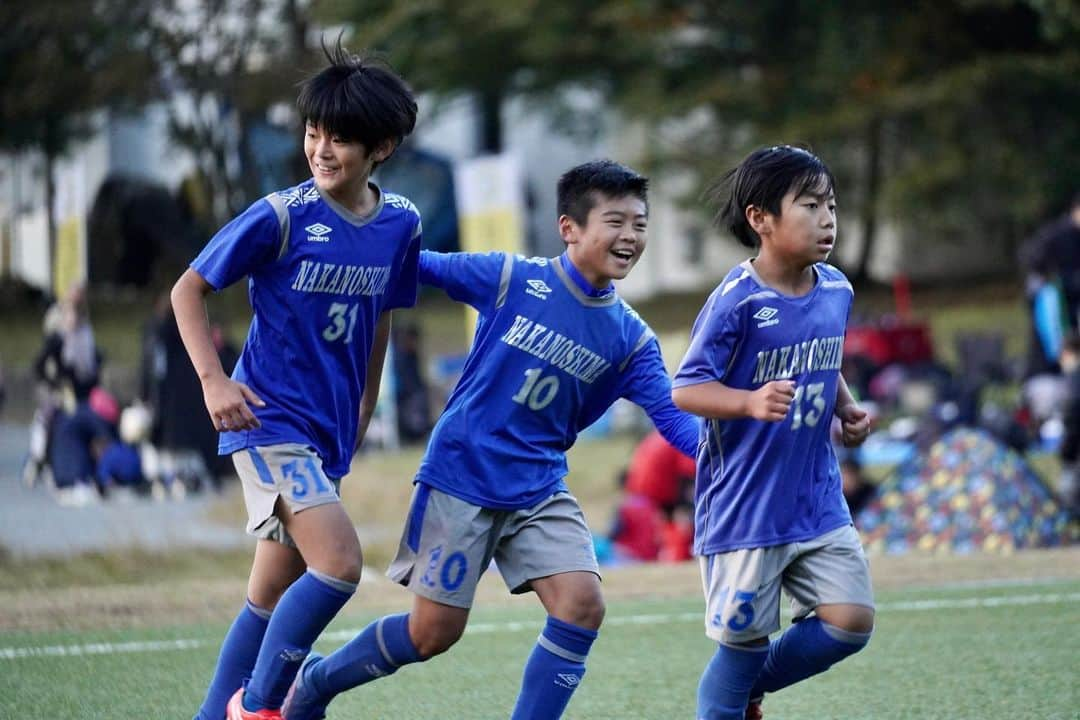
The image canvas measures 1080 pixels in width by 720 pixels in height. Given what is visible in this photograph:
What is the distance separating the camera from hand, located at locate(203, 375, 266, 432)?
4398 millimetres

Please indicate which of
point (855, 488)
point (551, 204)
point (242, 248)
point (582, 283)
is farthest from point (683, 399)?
point (551, 204)

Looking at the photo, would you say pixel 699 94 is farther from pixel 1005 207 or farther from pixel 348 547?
→ pixel 348 547

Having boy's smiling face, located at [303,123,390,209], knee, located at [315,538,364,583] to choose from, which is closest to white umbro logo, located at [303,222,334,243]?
boy's smiling face, located at [303,123,390,209]

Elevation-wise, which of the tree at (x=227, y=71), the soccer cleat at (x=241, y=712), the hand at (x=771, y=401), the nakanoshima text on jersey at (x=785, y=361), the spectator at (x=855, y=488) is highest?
the tree at (x=227, y=71)

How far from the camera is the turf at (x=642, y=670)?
556 centimetres

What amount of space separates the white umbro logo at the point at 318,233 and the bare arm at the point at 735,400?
101 cm

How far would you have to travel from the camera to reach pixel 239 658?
4750mm

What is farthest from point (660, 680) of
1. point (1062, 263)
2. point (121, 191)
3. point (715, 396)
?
point (121, 191)

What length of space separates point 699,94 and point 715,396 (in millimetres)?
22623

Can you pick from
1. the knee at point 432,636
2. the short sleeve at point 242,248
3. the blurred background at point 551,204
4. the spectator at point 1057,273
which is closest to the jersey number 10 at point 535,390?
the knee at point 432,636

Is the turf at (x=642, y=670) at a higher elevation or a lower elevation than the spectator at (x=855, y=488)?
lower

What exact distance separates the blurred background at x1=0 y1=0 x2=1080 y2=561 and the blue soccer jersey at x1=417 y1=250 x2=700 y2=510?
5986 millimetres

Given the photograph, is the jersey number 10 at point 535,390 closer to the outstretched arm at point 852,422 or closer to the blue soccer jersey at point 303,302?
the blue soccer jersey at point 303,302

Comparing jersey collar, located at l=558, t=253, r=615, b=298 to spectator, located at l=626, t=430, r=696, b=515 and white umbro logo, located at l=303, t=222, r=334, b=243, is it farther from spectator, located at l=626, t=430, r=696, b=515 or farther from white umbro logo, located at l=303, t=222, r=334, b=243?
spectator, located at l=626, t=430, r=696, b=515
